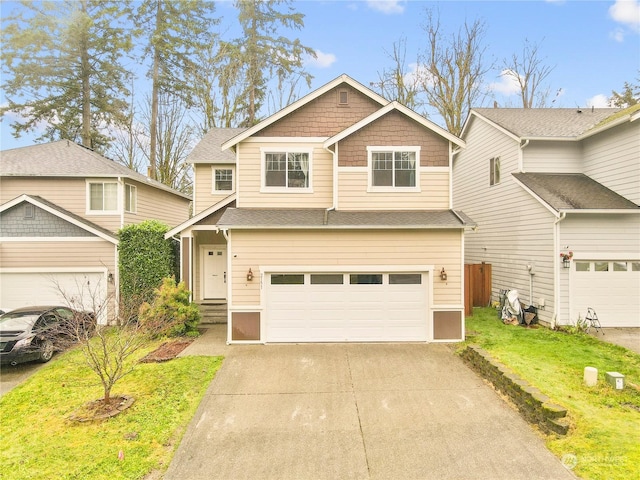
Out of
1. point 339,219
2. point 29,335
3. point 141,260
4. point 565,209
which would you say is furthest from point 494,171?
point 29,335

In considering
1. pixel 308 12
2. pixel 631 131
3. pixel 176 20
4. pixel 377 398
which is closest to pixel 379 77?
pixel 308 12

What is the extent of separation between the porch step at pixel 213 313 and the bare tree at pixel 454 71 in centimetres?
1748

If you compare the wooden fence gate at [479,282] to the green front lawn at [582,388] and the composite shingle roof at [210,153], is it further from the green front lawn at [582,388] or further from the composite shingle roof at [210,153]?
the composite shingle roof at [210,153]

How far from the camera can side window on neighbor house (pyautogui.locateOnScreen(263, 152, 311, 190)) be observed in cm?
1137

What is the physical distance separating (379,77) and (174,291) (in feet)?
66.2

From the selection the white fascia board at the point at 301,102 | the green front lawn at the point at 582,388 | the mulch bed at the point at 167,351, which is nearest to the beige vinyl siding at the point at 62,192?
the mulch bed at the point at 167,351

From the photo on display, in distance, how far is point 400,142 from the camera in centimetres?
1106

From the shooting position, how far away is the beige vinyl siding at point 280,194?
37.0 feet

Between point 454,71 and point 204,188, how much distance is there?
701 inches

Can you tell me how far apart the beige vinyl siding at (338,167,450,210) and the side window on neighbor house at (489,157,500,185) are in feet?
16.7

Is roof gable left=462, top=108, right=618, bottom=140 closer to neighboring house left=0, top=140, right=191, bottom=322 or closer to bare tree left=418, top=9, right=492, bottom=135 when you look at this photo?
bare tree left=418, top=9, right=492, bottom=135

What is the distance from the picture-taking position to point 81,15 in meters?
21.0

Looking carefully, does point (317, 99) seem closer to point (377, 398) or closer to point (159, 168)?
point (377, 398)

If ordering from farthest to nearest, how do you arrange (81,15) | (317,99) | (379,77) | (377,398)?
(379,77), (81,15), (317,99), (377,398)
